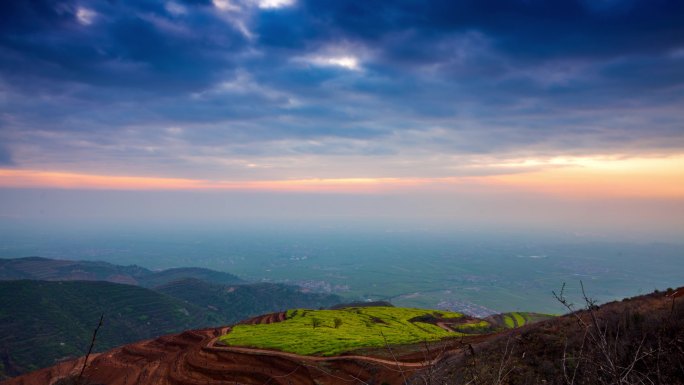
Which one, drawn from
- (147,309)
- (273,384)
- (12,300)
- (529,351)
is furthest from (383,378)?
(12,300)

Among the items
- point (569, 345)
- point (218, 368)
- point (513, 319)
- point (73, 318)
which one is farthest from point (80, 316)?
point (569, 345)

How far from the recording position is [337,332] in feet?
135

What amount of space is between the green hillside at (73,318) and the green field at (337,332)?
257 ft

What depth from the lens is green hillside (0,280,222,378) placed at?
9900 cm

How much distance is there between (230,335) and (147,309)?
418 feet

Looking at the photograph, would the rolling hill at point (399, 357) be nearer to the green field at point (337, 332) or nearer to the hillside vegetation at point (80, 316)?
the green field at point (337, 332)

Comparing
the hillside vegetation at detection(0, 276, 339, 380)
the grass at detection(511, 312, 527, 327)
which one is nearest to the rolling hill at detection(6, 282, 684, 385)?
the grass at detection(511, 312, 527, 327)

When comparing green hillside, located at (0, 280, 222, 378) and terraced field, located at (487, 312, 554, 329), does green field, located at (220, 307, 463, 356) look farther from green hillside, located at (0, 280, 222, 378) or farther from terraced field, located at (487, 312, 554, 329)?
green hillside, located at (0, 280, 222, 378)

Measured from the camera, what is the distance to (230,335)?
42188 mm

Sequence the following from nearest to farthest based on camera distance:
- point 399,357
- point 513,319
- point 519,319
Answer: point 399,357
point 513,319
point 519,319

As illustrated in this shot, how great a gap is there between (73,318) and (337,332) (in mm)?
129272

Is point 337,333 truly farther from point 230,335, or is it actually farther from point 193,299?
point 193,299

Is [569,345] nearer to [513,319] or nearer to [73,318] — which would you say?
[513,319]

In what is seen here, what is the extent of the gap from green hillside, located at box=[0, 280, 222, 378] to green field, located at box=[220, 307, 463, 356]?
78.4 metres
